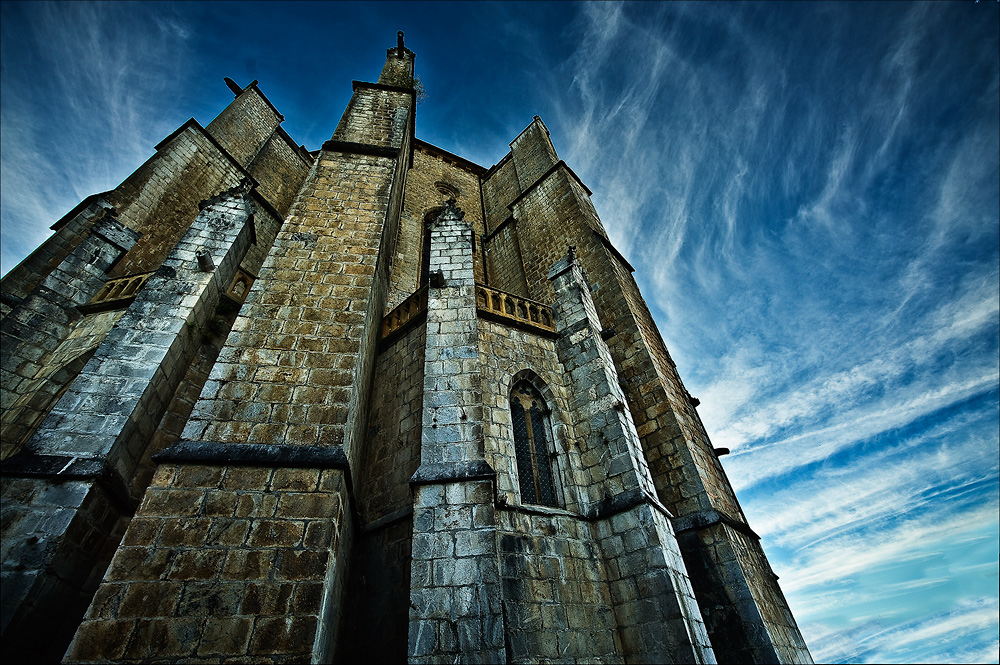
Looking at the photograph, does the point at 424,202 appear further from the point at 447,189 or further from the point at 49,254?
the point at 49,254

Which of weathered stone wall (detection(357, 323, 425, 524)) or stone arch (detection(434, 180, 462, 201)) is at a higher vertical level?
stone arch (detection(434, 180, 462, 201))

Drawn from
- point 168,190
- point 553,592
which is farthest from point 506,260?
point 553,592

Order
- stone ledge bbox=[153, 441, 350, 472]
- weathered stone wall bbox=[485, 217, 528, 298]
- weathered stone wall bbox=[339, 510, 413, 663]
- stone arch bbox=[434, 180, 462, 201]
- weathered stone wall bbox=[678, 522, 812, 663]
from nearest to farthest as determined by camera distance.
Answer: stone ledge bbox=[153, 441, 350, 472] → weathered stone wall bbox=[339, 510, 413, 663] → weathered stone wall bbox=[678, 522, 812, 663] → weathered stone wall bbox=[485, 217, 528, 298] → stone arch bbox=[434, 180, 462, 201]

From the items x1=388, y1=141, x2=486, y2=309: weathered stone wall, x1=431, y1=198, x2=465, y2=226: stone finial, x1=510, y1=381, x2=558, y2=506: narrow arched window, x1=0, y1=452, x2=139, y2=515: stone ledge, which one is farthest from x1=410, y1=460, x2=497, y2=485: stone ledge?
x1=388, y1=141, x2=486, y2=309: weathered stone wall

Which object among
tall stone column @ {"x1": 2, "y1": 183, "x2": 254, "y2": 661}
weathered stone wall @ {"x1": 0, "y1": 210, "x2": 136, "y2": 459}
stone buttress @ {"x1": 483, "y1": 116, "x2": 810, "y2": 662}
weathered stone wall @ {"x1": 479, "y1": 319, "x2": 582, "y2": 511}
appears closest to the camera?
tall stone column @ {"x1": 2, "y1": 183, "x2": 254, "y2": 661}

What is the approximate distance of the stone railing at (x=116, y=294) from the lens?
698 centimetres

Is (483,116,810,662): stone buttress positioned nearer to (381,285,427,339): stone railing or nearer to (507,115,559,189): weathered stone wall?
(507,115,559,189): weathered stone wall

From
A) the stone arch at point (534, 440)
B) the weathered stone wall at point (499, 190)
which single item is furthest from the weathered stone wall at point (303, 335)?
the weathered stone wall at point (499, 190)

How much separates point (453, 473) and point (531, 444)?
214cm

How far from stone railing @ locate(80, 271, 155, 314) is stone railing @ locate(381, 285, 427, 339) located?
3924 millimetres

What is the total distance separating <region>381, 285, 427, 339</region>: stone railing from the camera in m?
7.25

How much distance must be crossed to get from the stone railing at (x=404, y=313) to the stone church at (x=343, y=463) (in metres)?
0.05

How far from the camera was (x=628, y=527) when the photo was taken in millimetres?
4953

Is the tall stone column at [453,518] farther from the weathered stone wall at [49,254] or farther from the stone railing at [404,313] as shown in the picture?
the weathered stone wall at [49,254]
